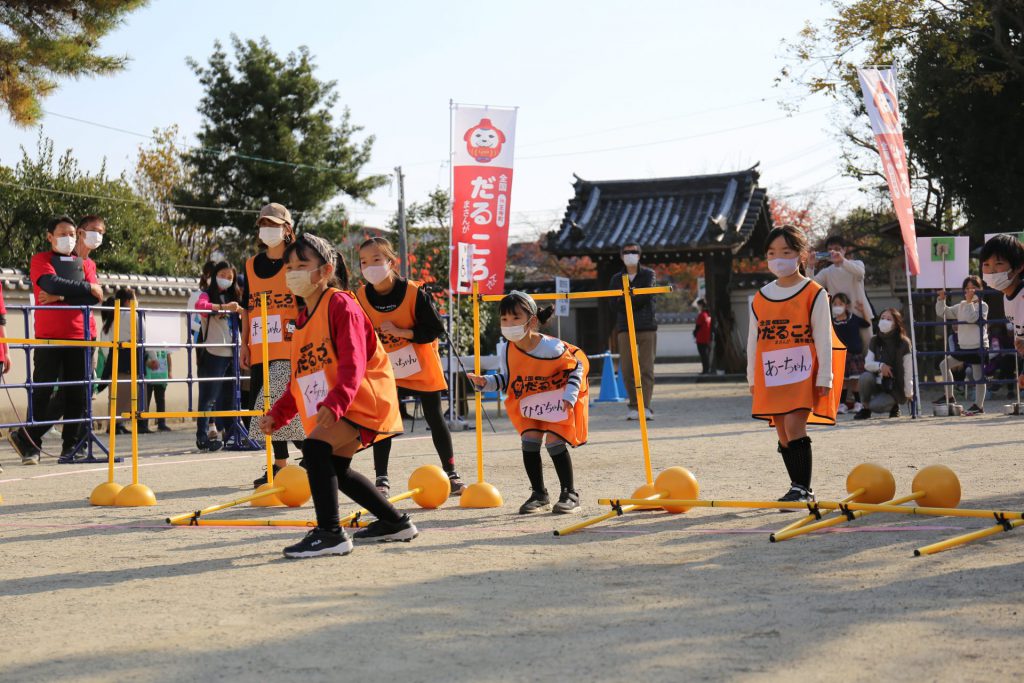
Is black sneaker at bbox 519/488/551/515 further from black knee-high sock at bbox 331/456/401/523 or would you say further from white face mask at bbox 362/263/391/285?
white face mask at bbox 362/263/391/285

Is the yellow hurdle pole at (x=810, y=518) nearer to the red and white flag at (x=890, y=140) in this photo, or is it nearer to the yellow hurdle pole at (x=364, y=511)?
the yellow hurdle pole at (x=364, y=511)

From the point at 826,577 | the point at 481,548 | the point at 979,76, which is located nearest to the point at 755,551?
the point at 826,577

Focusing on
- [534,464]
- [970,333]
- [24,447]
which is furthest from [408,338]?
[970,333]

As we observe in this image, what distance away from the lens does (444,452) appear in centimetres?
725

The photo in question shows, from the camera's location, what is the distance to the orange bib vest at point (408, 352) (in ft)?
23.4

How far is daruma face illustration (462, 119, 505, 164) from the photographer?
13.7 metres

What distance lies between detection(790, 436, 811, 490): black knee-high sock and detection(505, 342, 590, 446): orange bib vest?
1.17m

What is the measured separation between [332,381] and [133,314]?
276 centimetres

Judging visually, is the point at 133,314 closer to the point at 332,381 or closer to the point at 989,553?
the point at 332,381

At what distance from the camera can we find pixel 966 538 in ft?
16.0

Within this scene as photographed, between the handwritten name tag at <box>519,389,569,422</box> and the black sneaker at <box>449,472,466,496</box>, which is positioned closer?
the handwritten name tag at <box>519,389,569,422</box>

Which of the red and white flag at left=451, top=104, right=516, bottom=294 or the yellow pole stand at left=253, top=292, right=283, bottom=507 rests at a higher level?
the red and white flag at left=451, top=104, right=516, bottom=294

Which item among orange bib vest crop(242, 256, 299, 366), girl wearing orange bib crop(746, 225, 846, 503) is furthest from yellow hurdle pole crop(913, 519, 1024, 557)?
orange bib vest crop(242, 256, 299, 366)

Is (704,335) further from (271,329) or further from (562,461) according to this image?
(562,461)
